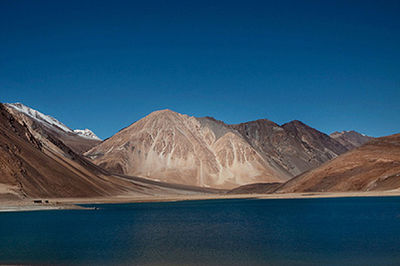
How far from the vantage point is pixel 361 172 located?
340ft

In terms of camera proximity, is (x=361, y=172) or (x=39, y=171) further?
(x=361, y=172)

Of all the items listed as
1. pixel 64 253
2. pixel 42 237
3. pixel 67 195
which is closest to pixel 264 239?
pixel 64 253

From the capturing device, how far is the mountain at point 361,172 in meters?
95.5

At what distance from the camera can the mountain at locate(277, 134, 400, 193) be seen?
313 feet

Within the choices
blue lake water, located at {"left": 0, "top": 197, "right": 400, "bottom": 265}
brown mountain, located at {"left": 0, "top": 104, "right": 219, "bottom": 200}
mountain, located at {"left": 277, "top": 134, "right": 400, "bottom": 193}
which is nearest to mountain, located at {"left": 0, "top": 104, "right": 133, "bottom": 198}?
brown mountain, located at {"left": 0, "top": 104, "right": 219, "bottom": 200}

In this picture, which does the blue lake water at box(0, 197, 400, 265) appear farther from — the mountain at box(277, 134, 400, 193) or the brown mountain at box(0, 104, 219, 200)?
the mountain at box(277, 134, 400, 193)

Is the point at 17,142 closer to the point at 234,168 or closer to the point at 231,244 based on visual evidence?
the point at 231,244

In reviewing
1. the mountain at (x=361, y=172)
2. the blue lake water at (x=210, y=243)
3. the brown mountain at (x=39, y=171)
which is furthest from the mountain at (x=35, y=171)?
the mountain at (x=361, y=172)

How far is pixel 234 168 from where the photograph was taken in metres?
199

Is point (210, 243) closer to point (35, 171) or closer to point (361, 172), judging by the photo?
point (35, 171)

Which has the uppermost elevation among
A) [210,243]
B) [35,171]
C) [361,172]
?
[35,171]

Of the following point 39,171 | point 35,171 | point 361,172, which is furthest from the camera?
point 361,172

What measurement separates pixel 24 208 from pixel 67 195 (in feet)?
96.8

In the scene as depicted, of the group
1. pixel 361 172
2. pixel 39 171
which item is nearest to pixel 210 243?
pixel 39 171
